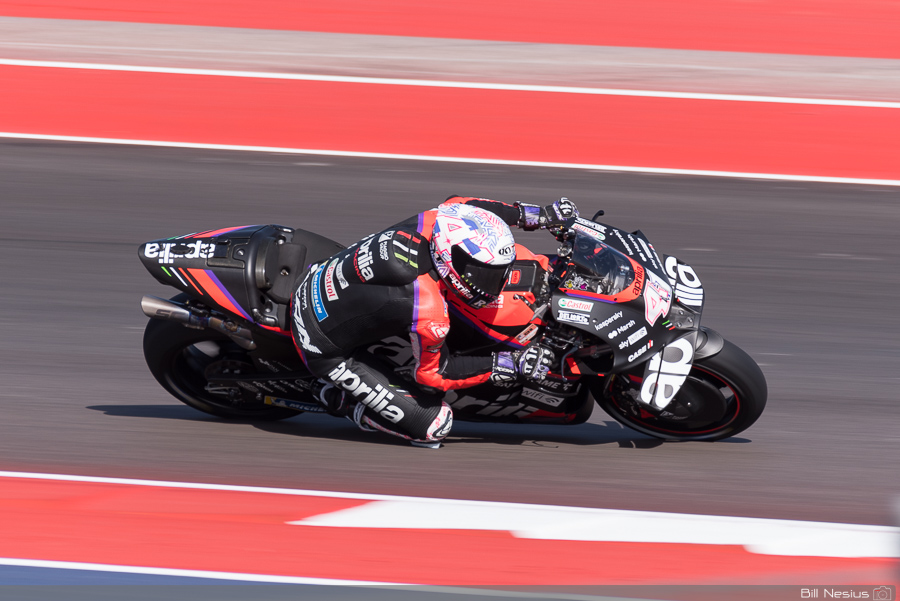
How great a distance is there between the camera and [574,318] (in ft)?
15.6

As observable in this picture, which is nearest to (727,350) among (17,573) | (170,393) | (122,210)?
(170,393)

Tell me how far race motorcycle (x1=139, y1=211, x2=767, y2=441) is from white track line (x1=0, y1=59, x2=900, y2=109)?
7.16 meters

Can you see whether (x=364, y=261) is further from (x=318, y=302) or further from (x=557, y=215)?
(x=557, y=215)

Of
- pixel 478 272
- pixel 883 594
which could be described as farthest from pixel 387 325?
pixel 883 594

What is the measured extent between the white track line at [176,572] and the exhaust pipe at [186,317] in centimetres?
127

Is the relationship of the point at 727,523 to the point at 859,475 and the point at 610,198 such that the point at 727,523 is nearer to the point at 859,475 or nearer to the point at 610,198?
the point at 859,475

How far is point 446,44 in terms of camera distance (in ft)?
46.4

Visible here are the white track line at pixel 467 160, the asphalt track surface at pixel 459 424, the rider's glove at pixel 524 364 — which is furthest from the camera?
the white track line at pixel 467 160

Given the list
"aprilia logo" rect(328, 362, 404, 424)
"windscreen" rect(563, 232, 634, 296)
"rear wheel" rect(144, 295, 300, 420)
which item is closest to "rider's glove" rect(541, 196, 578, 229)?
"windscreen" rect(563, 232, 634, 296)

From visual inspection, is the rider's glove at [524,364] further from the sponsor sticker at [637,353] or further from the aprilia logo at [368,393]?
the aprilia logo at [368,393]

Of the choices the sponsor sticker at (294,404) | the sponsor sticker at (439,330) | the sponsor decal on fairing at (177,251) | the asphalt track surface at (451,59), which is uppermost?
the asphalt track surface at (451,59)

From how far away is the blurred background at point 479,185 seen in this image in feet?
17.9

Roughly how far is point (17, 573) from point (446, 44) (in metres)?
11.0

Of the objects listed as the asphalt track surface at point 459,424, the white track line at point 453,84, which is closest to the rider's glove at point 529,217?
the asphalt track surface at point 459,424
